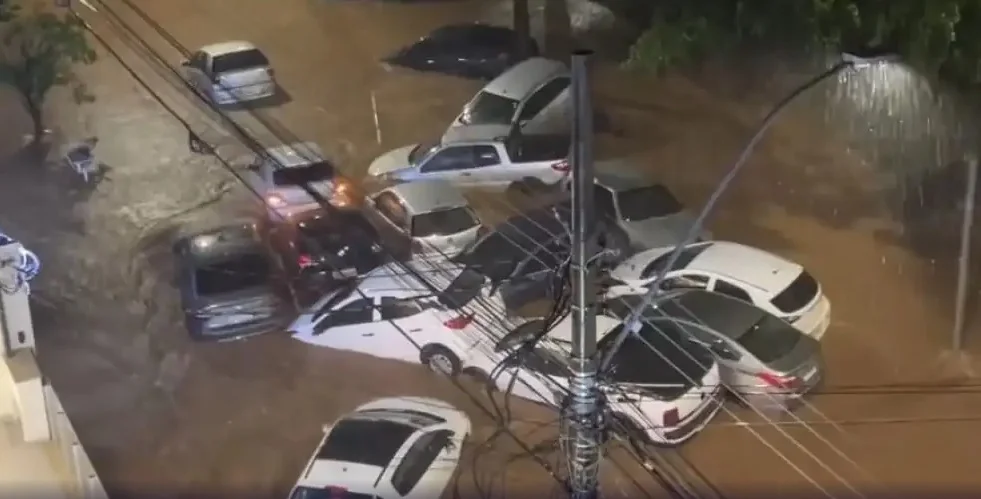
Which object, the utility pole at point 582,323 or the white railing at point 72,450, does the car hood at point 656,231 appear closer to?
the utility pole at point 582,323

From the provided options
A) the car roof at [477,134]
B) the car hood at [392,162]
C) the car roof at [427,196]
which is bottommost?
the car roof at [427,196]

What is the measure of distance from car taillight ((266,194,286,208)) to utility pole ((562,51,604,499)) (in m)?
0.47

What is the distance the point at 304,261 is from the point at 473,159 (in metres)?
0.24

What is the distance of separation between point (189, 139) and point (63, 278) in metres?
0.23

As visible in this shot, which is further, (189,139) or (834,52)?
(189,139)

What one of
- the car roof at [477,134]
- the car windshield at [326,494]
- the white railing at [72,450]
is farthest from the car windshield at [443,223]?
the white railing at [72,450]

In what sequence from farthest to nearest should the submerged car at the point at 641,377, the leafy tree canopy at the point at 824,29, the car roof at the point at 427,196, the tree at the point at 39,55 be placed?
the tree at the point at 39,55, the car roof at the point at 427,196, the leafy tree canopy at the point at 824,29, the submerged car at the point at 641,377

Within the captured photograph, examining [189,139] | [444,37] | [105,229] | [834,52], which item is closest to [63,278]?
[105,229]

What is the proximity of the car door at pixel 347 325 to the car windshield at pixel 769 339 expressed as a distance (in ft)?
1.36

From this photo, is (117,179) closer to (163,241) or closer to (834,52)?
(163,241)

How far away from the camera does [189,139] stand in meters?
1.50

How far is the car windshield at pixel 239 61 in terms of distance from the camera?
1484mm

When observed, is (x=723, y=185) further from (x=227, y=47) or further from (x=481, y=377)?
(x=227, y=47)

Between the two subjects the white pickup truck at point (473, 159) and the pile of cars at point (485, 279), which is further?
the white pickup truck at point (473, 159)
